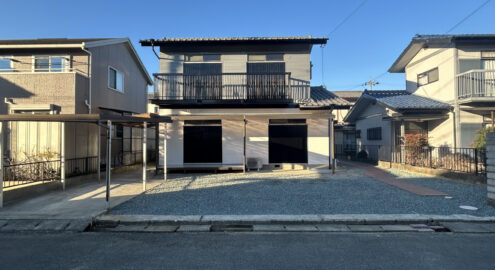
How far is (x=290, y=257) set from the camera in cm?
366

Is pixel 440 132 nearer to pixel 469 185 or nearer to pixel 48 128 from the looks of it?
pixel 469 185

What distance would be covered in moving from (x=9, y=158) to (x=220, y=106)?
25.7 ft

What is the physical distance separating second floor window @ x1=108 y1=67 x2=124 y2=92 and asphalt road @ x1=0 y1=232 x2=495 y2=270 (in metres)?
8.96

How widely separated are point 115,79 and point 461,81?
680 inches

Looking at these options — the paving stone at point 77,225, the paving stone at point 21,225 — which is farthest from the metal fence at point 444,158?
the paving stone at point 21,225

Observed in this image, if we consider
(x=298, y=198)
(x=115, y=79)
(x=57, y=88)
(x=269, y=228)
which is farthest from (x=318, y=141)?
(x=57, y=88)

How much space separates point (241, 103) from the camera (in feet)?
35.8

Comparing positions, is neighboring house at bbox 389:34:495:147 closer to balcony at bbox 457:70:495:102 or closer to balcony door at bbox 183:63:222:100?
balcony at bbox 457:70:495:102

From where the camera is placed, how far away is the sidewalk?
16.7 feet

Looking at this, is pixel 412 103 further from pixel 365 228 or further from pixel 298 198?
pixel 365 228

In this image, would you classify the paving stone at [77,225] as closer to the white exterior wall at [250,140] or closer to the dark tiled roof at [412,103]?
the white exterior wall at [250,140]

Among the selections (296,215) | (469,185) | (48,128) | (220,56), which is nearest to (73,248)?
(296,215)

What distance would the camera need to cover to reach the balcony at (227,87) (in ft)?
36.6

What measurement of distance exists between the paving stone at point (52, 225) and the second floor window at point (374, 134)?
15.4m
